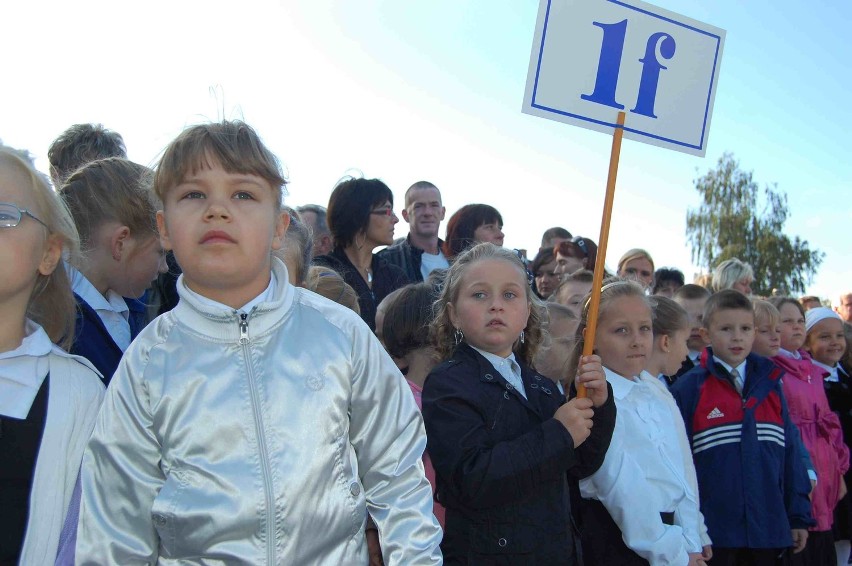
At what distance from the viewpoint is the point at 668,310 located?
4.64 metres

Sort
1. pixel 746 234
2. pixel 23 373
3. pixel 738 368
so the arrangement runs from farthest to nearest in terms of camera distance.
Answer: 1. pixel 746 234
2. pixel 738 368
3. pixel 23 373

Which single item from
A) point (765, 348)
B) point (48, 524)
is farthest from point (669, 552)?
point (765, 348)

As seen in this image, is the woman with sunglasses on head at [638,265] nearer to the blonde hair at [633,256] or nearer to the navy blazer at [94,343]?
the blonde hair at [633,256]

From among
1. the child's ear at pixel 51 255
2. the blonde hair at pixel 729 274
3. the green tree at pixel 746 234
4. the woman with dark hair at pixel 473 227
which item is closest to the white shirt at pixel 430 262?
the woman with dark hair at pixel 473 227

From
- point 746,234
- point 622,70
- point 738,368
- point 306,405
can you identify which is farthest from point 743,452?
point 746,234

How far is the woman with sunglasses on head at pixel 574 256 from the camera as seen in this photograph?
6652mm

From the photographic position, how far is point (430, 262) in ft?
19.9

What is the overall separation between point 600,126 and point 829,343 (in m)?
4.64

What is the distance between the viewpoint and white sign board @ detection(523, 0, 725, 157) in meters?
3.34

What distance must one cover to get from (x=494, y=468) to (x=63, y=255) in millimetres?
1596

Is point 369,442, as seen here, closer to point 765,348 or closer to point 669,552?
point 669,552

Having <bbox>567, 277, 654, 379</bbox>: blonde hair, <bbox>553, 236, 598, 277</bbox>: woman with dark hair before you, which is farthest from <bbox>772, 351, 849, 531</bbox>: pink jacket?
<bbox>567, 277, 654, 379</bbox>: blonde hair

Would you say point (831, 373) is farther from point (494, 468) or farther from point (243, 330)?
point (243, 330)

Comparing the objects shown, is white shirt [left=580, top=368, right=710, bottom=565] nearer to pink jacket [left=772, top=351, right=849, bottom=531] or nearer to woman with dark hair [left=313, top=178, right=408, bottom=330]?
woman with dark hair [left=313, top=178, right=408, bottom=330]
